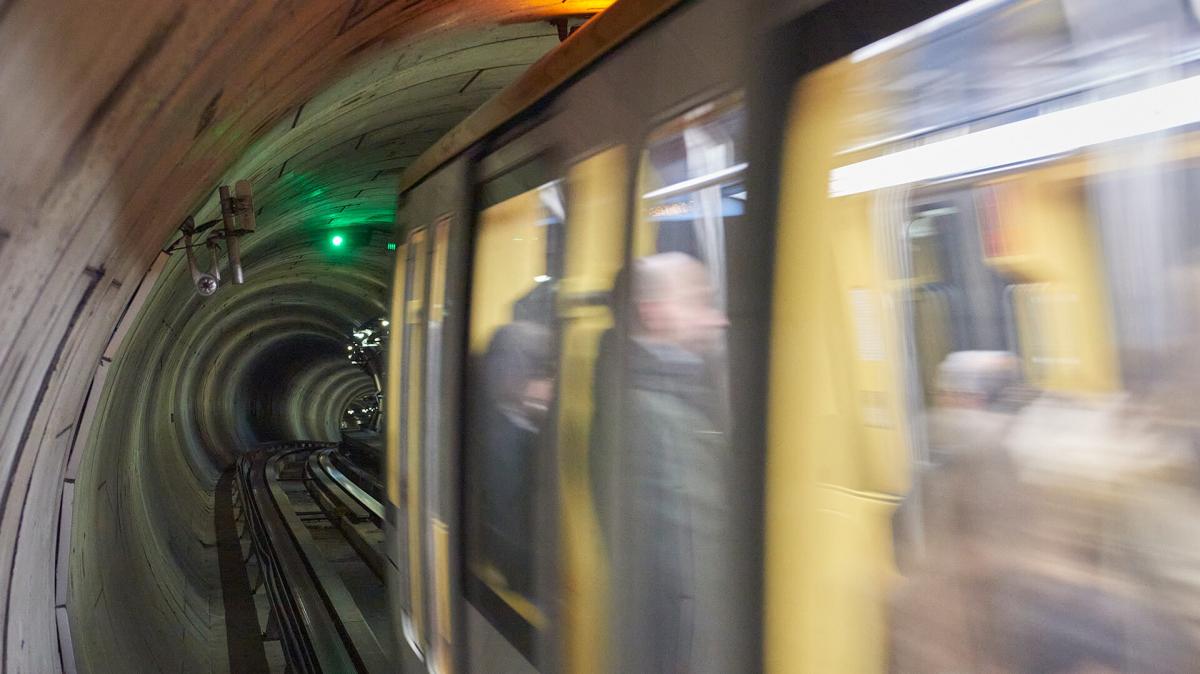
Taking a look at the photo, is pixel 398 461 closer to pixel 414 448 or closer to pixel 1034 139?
pixel 414 448

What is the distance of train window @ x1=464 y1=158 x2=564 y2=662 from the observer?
10.0ft

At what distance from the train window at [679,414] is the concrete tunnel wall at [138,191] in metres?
1.42

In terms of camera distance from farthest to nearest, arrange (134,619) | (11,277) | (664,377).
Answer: (134,619)
(11,277)
(664,377)

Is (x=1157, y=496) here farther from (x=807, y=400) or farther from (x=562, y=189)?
(x=562, y=189)

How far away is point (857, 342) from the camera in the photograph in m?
1.83

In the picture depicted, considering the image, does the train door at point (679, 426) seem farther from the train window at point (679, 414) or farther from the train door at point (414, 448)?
the train door at point (414, 448)

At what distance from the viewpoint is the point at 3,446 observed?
3.40 m

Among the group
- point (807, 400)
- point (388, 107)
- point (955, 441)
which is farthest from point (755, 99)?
point (388, 107)

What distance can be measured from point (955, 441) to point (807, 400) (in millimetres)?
360

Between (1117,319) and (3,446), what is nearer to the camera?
(1117,319)

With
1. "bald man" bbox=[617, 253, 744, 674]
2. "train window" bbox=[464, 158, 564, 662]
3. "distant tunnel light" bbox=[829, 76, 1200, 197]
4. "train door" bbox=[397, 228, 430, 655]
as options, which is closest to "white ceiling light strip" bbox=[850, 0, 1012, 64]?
"distant tunnel light" bbox=[829, 76, 1200, 197]

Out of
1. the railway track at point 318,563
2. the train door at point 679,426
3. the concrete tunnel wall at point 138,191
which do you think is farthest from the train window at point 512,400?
the railway track at point 318,563

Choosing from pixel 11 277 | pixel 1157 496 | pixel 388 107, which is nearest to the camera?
pixel 1157 496

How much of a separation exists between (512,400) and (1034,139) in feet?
6.77
